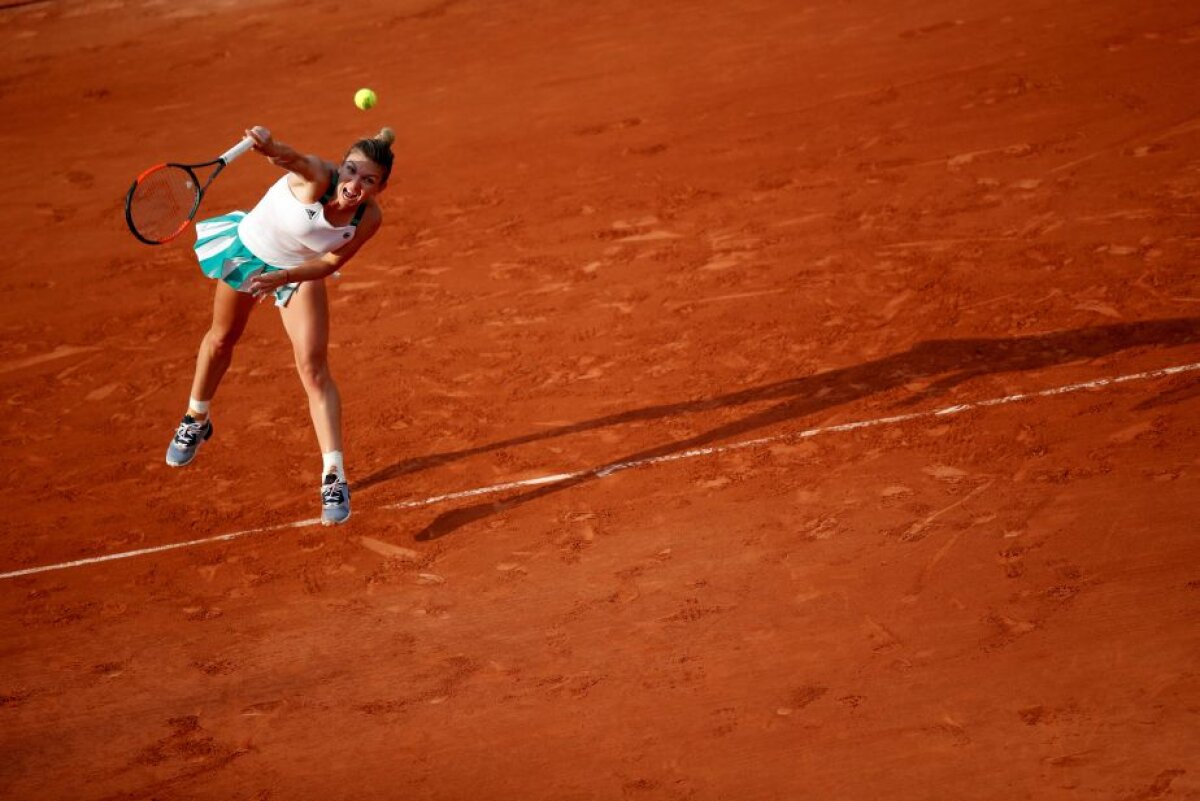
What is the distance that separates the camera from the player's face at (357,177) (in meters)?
6.09

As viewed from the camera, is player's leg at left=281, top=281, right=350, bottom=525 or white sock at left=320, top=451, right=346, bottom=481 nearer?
player's leg at left=281, top=281, right=350, bottom=525

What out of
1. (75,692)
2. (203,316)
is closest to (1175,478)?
(75,692)

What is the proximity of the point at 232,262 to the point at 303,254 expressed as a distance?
1.17ft

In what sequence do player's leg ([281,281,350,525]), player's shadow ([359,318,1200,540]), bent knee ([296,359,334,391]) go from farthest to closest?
player's shadow ([359,318,1200,540])
bent knee ([296,359,334,391])
player's leg ([281,281,350,525])

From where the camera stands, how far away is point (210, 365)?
22.9 ft

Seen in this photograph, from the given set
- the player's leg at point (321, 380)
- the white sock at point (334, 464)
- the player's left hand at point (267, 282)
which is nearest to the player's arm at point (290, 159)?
the player's left hand at point (267, 282)

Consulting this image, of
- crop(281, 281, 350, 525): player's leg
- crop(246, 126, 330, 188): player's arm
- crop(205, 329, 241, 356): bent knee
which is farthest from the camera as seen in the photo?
crop(205, 329, 241, 356): bent knee

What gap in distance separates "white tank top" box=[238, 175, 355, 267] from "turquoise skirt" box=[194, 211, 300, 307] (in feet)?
0.14

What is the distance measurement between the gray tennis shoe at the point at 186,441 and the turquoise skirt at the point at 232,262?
3.29ft

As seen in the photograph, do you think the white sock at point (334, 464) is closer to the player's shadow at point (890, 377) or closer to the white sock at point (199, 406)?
the player's shadow at point (890, 377)

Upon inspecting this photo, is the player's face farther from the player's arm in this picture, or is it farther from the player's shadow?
the player's shadow

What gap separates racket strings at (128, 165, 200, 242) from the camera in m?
6.49

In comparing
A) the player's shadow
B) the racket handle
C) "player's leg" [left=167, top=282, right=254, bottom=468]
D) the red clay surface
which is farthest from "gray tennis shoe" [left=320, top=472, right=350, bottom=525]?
the racket handle

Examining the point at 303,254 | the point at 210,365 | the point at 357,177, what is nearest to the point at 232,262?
the point at 303,254
